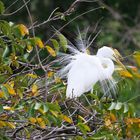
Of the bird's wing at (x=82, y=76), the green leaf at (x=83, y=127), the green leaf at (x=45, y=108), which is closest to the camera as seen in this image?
the green leaf at (x=45, y=108)

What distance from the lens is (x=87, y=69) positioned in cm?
279

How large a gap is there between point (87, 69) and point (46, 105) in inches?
27.7

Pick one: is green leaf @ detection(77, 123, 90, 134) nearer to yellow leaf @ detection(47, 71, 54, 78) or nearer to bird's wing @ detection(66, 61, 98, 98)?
yellow leaf @ detection(47, 71, 54, 78)

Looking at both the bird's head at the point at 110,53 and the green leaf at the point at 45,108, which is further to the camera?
the bird's head at the point at 110,53

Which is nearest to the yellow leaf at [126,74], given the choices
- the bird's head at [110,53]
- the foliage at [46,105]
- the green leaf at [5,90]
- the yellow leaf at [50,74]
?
the foliage at [46,105]

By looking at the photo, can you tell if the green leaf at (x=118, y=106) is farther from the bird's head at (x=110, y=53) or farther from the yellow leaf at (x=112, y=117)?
the bird's head at (x=110, y=53)

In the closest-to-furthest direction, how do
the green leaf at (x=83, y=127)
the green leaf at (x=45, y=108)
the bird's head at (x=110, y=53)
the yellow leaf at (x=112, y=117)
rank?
the green leaf at (x=45, y=108)
the green leaf at (x=83, y=127)
the yellow leaf at (x=112, y=117)
the bird's head at (x=110, y=53)

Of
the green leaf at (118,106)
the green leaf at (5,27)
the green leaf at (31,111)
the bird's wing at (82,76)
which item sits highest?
the green leaf at (5,27)

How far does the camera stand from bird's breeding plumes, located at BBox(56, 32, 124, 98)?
8.59 ft

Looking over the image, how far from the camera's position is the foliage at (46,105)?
222cm

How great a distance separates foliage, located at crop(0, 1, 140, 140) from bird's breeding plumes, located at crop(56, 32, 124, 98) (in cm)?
7

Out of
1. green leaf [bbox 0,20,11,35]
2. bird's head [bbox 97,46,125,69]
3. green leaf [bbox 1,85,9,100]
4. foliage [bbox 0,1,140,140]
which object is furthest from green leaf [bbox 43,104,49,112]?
bird's head [bbox 97,46,125,69]

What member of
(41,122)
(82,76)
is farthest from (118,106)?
(82,76)

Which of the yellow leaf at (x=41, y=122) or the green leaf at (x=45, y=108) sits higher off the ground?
the green leaf at (x=45, y=108)
